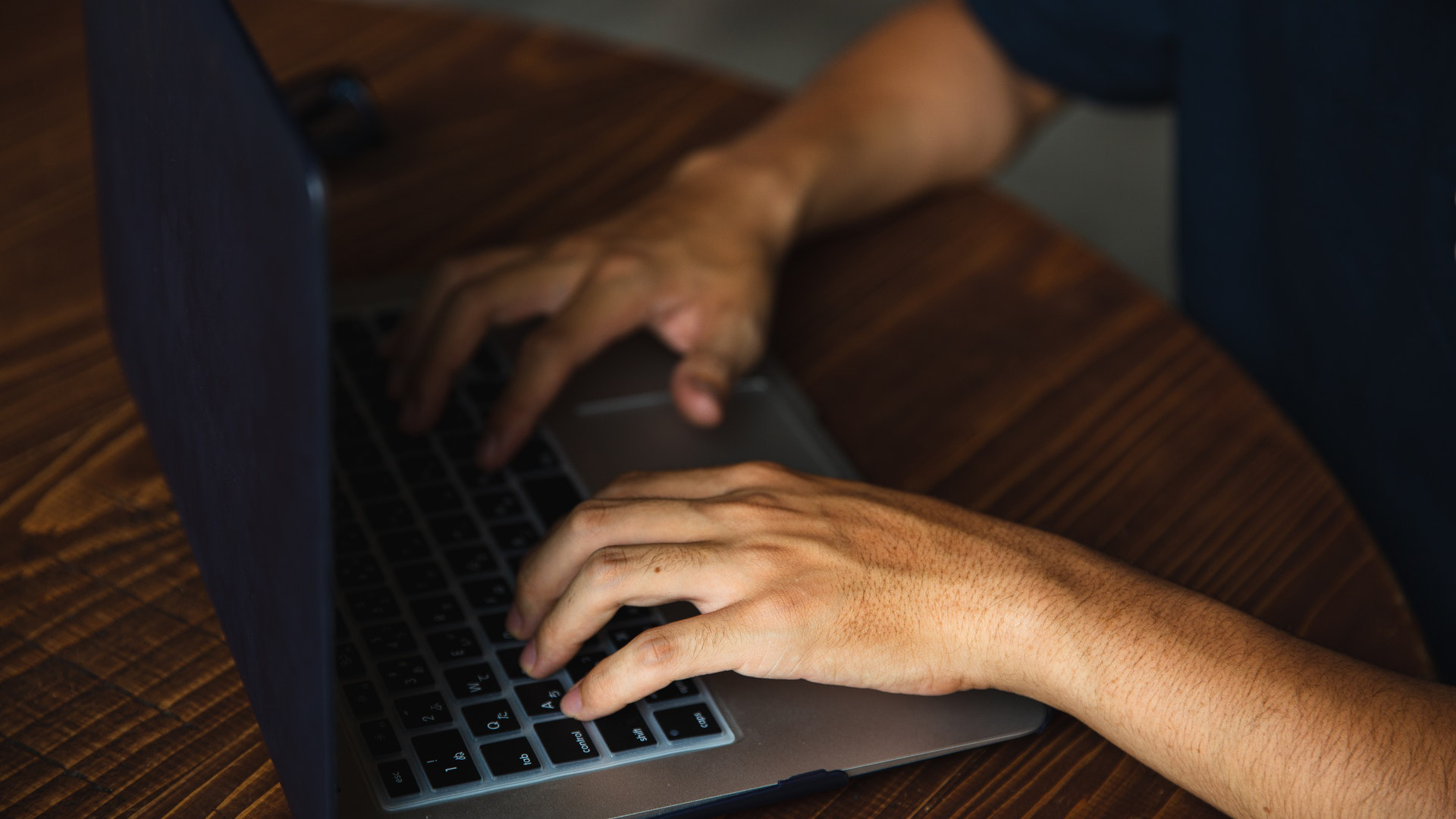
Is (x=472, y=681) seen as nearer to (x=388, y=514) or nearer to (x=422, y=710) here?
(x=422, y=710)

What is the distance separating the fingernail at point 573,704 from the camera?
57cm

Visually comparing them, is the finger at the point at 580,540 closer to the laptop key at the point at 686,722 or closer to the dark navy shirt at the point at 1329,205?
the laptop key at the point at 686,722

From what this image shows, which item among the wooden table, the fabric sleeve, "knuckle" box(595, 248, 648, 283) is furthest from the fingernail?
the fabric sleeve

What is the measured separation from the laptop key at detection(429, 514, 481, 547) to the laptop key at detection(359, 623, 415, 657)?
0.24 ft

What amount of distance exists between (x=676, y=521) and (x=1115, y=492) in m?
0.28

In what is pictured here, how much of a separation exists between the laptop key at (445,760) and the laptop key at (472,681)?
2 cm

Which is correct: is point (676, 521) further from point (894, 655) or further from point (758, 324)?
point (758, 324)

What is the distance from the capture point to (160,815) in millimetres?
544

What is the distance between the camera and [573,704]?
0.57 metres

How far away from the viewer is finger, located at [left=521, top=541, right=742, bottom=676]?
59 cm

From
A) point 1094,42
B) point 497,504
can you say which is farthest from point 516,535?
point 1094,42

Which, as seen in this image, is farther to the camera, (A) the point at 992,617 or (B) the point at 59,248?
(B) the point at 59,248

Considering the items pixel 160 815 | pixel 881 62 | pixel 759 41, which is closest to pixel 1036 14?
pixel 881 62

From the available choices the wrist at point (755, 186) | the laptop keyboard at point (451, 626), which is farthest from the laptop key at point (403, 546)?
the wrist at point (755, 186)
